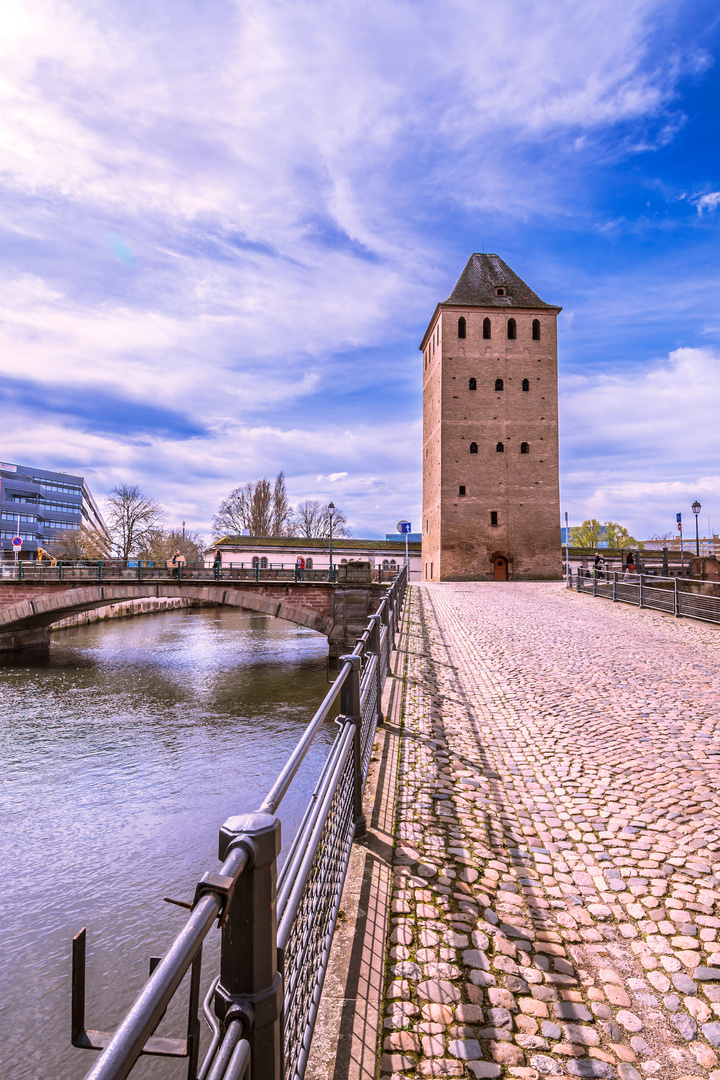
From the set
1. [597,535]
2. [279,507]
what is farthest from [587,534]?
[279,507]

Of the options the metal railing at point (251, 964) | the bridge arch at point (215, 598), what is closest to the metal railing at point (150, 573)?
the bridge arch at point (215, 598)

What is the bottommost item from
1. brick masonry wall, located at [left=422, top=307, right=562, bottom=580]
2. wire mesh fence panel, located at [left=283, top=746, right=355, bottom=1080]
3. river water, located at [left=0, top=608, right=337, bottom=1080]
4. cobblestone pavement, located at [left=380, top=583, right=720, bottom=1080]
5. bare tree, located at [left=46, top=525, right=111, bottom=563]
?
river water, located at [left=0, top=608, right=337, bottom=1080]

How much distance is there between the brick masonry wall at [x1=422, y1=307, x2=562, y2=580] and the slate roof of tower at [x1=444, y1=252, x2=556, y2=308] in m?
1.36

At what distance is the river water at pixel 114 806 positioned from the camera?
5.27 metres

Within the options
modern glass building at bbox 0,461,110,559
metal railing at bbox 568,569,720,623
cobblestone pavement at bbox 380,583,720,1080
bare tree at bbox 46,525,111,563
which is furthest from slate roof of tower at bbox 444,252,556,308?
modern glass building at bbox 0,461,110,559

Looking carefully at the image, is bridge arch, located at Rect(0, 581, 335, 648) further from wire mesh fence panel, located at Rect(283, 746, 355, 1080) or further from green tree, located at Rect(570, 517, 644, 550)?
green tree, located at Rect(570, 517, 644, 550)

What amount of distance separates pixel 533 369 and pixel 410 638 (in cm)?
3201

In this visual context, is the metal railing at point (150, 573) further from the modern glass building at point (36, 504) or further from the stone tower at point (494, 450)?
the modern glass building at point (36, 504)

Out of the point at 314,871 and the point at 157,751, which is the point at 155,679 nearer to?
the point at 157,751

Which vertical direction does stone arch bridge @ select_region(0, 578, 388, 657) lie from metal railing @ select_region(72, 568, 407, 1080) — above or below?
below

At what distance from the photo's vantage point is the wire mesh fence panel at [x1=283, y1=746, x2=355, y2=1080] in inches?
72.1

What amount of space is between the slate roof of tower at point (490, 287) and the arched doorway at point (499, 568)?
16415mm

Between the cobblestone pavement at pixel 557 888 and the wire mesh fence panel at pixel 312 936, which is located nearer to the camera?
the wire mesh fence panel at pixel 312 936

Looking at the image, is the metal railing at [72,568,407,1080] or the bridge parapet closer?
the metal railing at [72,568,407,1080]
